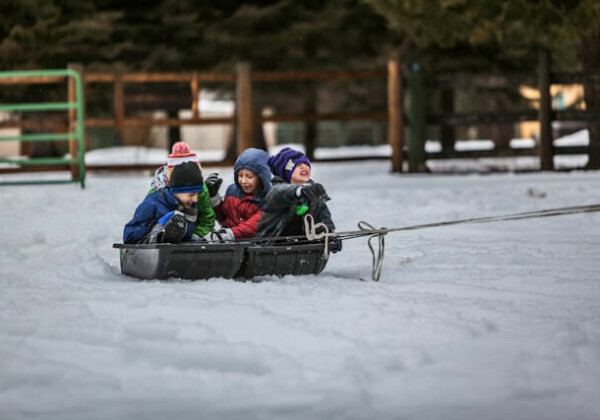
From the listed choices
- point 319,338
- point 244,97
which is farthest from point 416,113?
point 319,338

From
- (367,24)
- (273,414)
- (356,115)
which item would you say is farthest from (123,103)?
(273,414)

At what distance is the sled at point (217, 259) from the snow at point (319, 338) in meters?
0.10

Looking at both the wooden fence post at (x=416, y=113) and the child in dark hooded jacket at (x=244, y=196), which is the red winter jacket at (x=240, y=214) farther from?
the wooden fence post at (x=416, y=113)

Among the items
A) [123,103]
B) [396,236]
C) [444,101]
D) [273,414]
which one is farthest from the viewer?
[444,101]

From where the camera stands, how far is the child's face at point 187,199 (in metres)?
6.93

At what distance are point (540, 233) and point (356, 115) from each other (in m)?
8.18

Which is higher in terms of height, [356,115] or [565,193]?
[356,115]

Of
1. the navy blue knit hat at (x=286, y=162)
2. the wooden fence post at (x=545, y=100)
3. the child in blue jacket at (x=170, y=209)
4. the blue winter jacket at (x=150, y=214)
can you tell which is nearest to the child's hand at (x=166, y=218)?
the child in blue jacket at (x=170, y=209)

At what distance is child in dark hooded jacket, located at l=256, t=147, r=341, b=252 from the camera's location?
22.6ft

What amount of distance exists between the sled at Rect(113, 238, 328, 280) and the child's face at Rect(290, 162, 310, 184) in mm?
599

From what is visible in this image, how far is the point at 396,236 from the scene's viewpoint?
9516mm

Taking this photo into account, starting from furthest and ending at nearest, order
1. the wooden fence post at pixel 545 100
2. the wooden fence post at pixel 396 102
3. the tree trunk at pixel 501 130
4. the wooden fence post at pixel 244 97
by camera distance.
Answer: the tree trunk at pixel 501 130 → the wooden fence post at pixel 244 97 → the wooden fence post at pixel 396 102 → the wooden fence post at pixel 545 100

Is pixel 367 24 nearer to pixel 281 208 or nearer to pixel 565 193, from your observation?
pixel 565 193

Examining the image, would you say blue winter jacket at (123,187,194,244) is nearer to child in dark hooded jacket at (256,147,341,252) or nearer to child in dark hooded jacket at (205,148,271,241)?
child in dark hooded jacket at (205,148,271,241)
